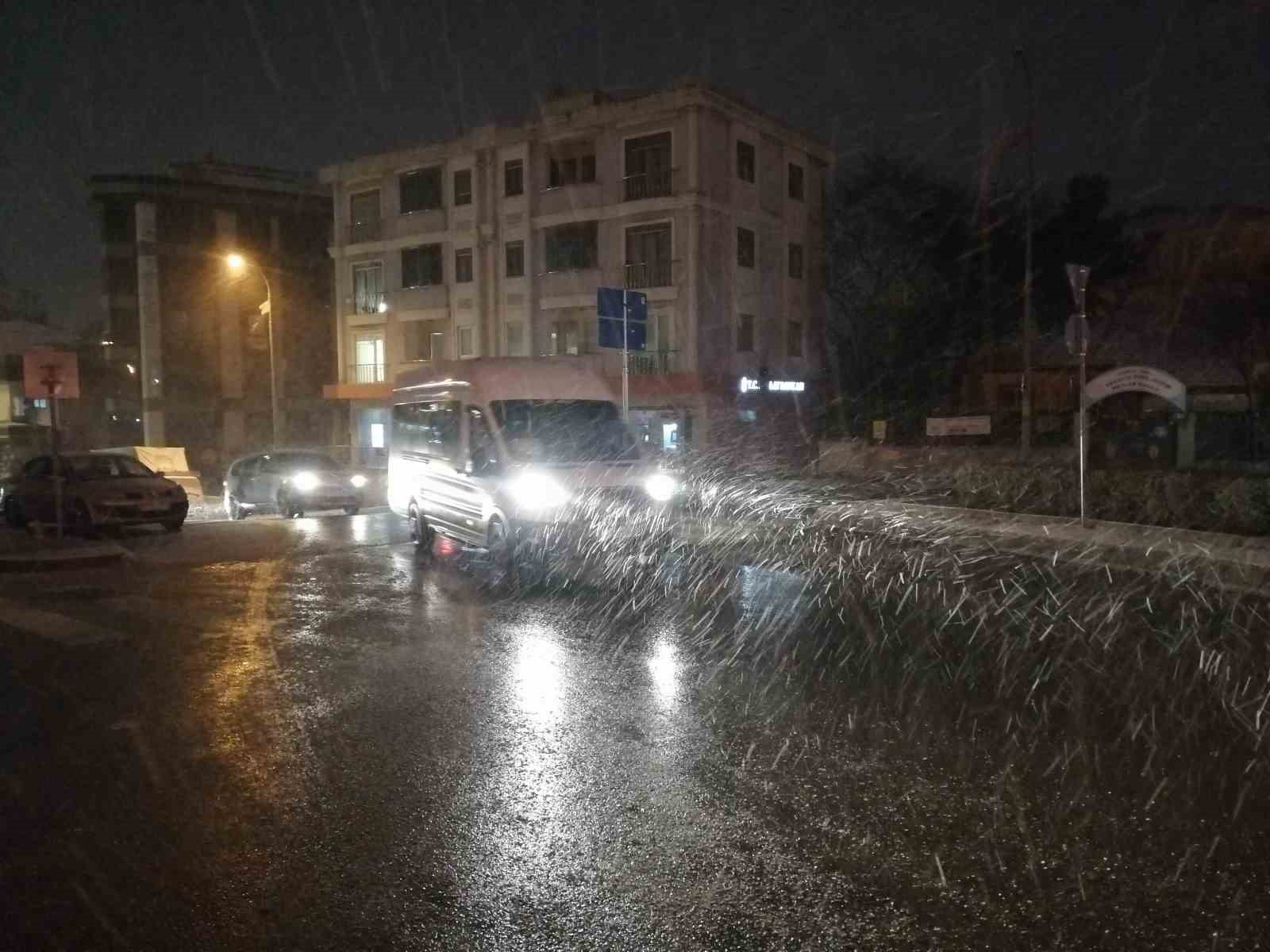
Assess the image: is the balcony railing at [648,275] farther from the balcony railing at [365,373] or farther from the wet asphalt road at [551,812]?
the wet asphalt road at [551,812]

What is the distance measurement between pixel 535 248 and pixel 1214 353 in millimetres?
24242

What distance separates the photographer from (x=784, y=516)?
19750 mm

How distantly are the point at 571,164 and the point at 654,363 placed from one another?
844cm

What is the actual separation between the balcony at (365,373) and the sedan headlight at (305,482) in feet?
82.5

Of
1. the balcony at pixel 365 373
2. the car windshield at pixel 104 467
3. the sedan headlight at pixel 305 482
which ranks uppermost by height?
the balcony at pixel 365 373

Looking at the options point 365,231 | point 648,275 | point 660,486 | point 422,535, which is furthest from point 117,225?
point 660,486

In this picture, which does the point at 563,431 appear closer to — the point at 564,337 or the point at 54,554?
the point at 54,554

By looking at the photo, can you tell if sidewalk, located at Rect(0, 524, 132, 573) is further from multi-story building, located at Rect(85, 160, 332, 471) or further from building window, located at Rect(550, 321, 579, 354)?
multi-story building, located at Rect(85, 160, 332, 471)

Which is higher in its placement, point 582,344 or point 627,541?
point 582,344

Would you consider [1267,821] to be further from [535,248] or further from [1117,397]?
[535,248]

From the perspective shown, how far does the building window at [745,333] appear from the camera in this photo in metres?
37.7

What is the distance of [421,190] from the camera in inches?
1697

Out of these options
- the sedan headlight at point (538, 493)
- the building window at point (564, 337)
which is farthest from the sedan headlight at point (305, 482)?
the building window at point (564, 337)

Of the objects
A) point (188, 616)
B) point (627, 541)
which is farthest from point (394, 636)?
point (627, 541)
